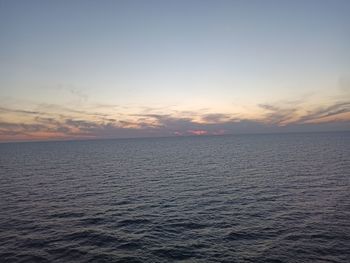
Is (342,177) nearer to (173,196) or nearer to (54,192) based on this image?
(173,196)

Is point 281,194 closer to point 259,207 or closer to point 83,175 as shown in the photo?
point 259,207

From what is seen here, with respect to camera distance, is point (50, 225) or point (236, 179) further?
point (236, 179)

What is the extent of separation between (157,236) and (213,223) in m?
8.05

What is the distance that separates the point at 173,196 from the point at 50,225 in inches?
885

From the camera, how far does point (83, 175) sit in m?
83.4

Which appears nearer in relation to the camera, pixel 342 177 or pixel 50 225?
pixel 50 225

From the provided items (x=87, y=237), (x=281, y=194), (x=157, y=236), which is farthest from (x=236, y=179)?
(x=87, y=237)

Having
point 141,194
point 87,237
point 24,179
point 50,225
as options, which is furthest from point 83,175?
point 87,237

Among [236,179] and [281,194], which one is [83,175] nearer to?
[236,179]

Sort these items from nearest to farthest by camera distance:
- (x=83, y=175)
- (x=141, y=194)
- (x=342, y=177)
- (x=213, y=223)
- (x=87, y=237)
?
(x=87, y=237) < (x=213, y=223) < (x=141, y=194) < (x=342, y=177) < (x=83, y=175)

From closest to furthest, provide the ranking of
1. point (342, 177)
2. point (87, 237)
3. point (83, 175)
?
point (87, 237)
point (342, 177)
point (83, 175)

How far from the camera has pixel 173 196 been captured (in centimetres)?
5422

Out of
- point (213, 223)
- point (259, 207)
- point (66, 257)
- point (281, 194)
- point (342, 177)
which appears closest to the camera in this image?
point (66, 257)

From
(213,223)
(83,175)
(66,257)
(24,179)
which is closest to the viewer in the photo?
(66,257)
